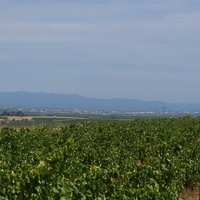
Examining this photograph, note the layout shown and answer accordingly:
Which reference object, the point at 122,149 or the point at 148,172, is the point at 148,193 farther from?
the point at 122,149

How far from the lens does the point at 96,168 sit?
12.1 meters

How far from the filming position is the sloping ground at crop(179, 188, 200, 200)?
17328mm

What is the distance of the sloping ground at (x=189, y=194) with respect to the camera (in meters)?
17.3

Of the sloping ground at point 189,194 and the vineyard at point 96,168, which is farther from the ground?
the vineyard at point 96,168

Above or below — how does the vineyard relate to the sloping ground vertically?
above

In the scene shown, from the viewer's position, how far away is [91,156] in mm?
17344

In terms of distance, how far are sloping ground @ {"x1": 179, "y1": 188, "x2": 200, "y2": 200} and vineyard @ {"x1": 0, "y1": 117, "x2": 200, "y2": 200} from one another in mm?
224

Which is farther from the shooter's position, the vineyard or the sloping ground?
the sloping ground

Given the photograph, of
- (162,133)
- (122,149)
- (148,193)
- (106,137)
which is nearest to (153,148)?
(122,149)

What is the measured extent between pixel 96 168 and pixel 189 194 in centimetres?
657

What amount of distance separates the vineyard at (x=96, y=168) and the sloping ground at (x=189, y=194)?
0.74 ft

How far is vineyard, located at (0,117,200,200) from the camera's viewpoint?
34.7 feet

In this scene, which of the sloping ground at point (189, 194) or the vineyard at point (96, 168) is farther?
the sloping ground at point (189, 194)

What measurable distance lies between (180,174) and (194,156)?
409cm
